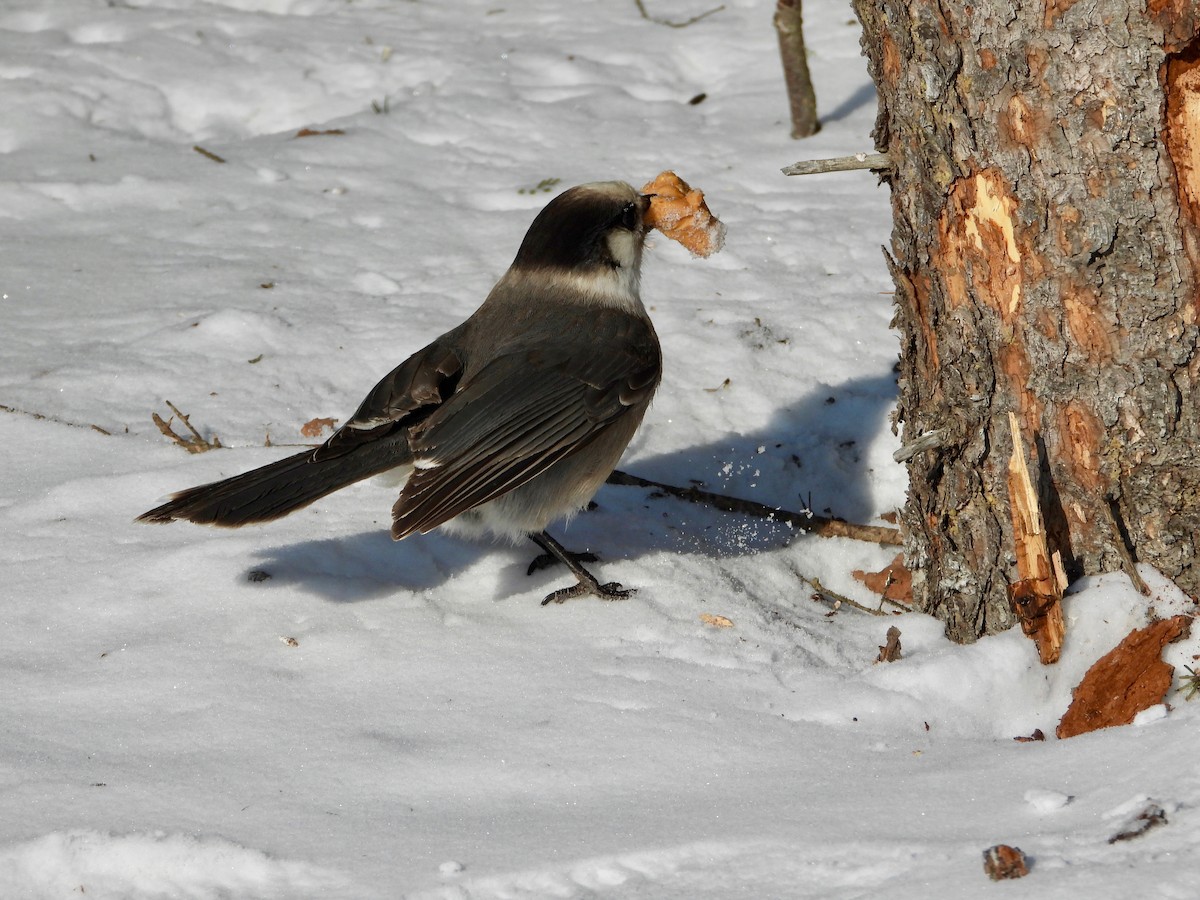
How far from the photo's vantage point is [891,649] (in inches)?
145

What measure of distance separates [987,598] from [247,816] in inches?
81.8

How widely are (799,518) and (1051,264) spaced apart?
1.50 meters

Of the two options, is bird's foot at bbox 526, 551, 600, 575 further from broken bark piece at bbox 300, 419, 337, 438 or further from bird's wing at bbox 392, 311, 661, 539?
broken bark piece at bbox 300, 419, 337, 438

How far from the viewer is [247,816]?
279 cm

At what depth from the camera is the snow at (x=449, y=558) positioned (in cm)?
265

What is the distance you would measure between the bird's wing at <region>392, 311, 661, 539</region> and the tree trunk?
1023mm

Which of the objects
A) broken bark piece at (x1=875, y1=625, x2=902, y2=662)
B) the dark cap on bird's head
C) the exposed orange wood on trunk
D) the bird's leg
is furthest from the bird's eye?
the exposed orange wood on trunk

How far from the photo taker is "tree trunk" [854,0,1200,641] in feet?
10.3

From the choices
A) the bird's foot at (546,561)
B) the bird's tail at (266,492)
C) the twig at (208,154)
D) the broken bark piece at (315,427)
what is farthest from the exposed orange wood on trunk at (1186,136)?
the twig at (208,154)

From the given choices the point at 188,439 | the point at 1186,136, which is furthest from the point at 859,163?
the point at 188,439

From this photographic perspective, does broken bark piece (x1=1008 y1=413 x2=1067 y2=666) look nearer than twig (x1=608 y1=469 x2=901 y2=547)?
Yes

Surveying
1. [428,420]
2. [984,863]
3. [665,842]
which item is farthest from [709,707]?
[428,420]

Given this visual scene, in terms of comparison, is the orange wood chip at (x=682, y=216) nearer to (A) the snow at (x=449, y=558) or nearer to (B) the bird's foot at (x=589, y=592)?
(A) the snow at (x=449, y=558)

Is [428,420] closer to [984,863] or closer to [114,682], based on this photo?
[114,682]
